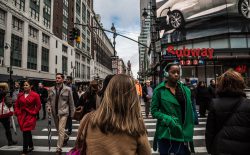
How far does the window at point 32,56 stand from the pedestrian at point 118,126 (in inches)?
1777

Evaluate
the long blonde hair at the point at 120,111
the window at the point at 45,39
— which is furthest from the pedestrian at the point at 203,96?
the window at the point at 45,39

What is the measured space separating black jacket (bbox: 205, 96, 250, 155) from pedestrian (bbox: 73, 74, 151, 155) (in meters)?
1.22

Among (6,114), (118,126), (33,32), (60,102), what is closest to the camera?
(118,126)

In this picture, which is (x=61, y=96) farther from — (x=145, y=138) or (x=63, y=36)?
(x=63, y=36)

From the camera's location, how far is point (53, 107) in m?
6.52

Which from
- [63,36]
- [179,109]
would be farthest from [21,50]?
[179,109]

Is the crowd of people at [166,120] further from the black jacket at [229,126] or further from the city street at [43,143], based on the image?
the city street at [43,143]

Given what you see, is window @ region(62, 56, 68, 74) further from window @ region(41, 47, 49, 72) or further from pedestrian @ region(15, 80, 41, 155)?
pedestrian @ region(15, 80, 41, 155)

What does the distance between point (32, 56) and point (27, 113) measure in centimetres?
4200

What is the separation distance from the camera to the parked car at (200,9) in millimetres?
39000

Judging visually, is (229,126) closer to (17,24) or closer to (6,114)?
(6,114)

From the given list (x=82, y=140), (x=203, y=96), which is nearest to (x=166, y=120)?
(x=82, y=140)

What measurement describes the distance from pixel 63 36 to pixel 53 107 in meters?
57.5

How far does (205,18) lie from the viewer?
40.9 metres
